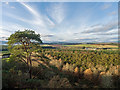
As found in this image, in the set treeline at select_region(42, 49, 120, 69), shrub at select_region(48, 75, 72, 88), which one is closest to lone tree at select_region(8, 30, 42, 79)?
shrub at select_region(48, 75, 72, 88)

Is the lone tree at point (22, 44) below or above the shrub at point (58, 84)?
above

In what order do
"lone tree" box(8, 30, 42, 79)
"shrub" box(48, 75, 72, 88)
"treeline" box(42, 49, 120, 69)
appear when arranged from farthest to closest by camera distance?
"treeline" box(42, 49, 120, 69), "lone tree" box(8, 30, 42, 79), "shrub" box(48, 75, 72, 88)

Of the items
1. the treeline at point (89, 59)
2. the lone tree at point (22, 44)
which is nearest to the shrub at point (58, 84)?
the lone tree at point (22, 44)

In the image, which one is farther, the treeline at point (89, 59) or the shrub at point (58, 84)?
the treeline at point (89, 59)

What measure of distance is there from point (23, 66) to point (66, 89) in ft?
40.2

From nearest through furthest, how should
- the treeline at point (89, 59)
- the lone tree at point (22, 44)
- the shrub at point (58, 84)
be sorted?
the shrub at point (58, 84) < the lone tree at point (22, 44) < the treeline at point (89, 59)

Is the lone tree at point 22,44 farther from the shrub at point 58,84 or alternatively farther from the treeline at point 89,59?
the treeline at point 89,59

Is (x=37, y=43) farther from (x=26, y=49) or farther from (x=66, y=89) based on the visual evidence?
(x=66, y=89)

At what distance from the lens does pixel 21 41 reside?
9492 millimetres

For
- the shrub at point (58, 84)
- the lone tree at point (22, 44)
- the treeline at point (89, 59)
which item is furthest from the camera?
the treeline at point (89, 59)

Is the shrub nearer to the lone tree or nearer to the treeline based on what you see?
the lone tree

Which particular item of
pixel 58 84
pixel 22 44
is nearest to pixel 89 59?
pixel 58 84

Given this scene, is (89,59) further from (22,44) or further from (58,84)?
(22,44)

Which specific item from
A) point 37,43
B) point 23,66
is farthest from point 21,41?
point 23,66
